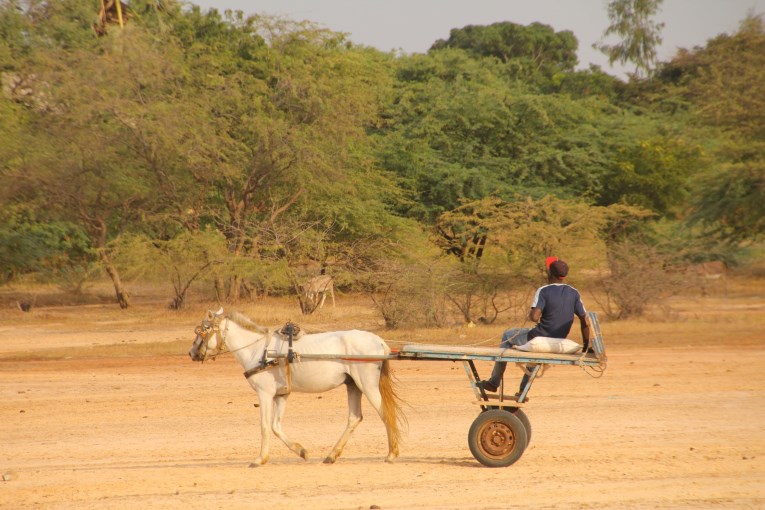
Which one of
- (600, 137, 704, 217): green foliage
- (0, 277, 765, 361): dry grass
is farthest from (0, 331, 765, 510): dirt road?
(600, 137, 704, 217): green foliage

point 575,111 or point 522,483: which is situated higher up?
point 575,111

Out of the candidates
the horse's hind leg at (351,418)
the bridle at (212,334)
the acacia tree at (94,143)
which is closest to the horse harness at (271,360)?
the bridle at (212,334)

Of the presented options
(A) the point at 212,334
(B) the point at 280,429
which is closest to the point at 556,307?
(B) the point at 280,429

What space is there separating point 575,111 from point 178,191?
16006 mm

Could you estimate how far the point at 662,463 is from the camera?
31.7 feet

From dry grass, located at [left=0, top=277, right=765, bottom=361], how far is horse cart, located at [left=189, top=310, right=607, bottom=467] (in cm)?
944

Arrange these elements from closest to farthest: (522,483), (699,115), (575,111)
A: (522,483) → (699,115) → (575,111)

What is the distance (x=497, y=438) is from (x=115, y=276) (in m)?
24.2

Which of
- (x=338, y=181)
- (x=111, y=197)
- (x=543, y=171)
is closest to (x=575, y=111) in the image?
(x=543, y=171)

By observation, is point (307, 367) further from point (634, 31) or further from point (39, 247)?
point (634, 31)

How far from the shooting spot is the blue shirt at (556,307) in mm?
9266

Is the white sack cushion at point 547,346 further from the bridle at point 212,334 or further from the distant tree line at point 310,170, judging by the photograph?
the distant tree line at point 310,170

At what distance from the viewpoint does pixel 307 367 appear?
9.62m

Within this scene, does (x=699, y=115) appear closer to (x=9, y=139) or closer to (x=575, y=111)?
(x=575, y=111)
